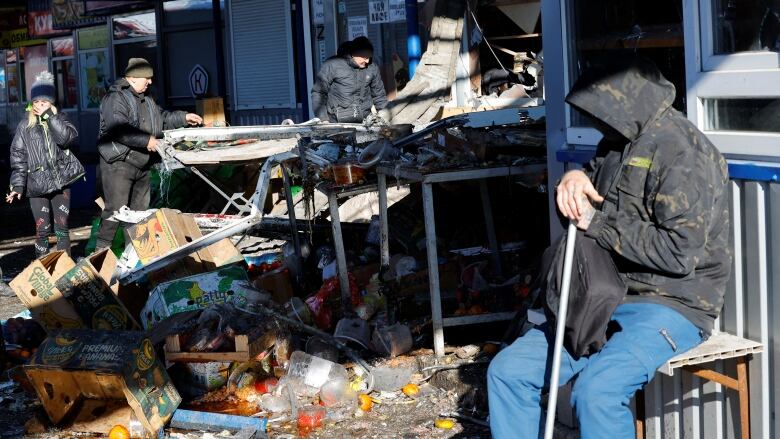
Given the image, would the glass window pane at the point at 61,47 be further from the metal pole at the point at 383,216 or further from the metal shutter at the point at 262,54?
the metal pole at the point at 383,216

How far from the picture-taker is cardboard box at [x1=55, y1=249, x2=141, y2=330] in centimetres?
696

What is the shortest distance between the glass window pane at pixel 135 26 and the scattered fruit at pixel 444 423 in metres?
18.8

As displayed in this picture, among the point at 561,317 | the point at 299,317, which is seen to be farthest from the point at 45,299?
the point at 561,317

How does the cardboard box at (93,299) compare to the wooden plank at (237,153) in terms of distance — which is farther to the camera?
the wooden plank at (237,153)

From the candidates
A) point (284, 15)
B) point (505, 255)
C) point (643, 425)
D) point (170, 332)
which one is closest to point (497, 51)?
point (284, 15)

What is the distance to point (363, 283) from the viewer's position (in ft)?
23.7

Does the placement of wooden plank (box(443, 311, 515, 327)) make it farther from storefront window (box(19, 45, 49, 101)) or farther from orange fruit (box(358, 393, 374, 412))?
storefront window (box(19, 45, 49, 101))

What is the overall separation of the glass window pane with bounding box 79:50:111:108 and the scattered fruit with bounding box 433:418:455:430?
68.8 ft

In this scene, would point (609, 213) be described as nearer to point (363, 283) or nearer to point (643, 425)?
point (643, 425)

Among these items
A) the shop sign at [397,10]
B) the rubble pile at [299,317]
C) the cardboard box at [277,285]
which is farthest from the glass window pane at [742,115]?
the shop sign at [397,10]

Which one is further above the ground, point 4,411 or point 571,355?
point 571,355

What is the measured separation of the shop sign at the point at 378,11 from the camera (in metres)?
14.1

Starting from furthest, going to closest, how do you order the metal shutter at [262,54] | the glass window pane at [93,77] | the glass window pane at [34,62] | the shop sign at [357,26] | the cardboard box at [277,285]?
the glass window pane at [34,62]
the glass window pane at [93,77]
the metal shutter at [262,54]
the shop sign at [357,26]
the cardboard box at [277,285]

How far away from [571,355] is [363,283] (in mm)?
3438
